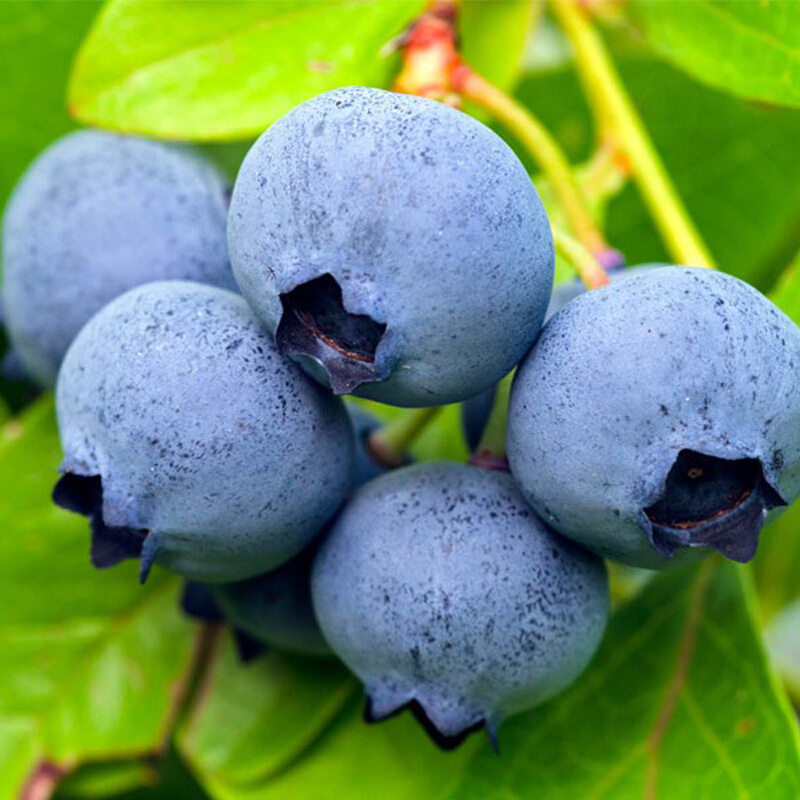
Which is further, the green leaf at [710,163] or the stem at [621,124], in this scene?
the green leaf at [710,163]

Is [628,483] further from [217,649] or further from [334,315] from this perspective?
[217,649]

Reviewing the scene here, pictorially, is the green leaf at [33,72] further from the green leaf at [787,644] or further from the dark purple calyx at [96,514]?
the green leaf at [787,644]

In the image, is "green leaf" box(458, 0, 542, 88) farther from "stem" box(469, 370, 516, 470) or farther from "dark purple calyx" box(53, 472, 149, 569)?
"dark purple calyx" box(53, 472, 149, 569)

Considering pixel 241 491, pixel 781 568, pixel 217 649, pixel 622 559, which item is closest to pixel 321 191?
pixel 241 491

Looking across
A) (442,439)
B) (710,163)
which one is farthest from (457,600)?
(710,163)

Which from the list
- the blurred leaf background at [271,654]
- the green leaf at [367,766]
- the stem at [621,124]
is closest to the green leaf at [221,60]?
the blurred leaf background at [271,654]

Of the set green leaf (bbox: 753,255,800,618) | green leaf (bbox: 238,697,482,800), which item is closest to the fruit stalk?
green leaf (bbox: 238,697,482,800)

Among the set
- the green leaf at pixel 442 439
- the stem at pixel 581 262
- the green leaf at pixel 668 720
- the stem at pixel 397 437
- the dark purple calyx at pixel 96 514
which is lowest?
the green leaf at pixel 668 720
